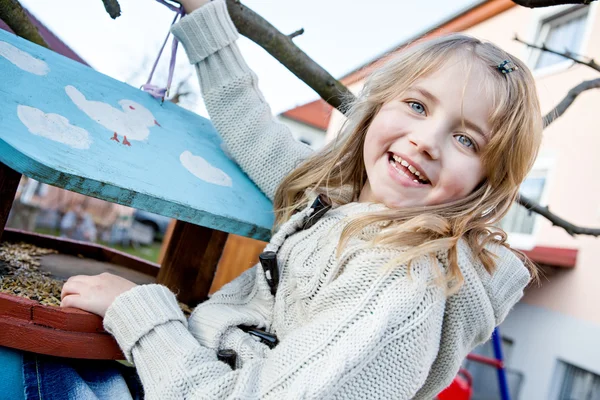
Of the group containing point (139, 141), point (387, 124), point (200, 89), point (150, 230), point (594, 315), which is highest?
point (387, 124)

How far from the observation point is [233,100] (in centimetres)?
148

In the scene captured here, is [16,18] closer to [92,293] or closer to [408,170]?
[92,293]

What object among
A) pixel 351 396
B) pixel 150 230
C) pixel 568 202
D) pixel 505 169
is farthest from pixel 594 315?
pixel 150 230

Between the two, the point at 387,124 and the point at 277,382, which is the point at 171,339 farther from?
the point at 387,124

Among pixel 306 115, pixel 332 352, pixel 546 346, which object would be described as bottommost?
pixel 546 346

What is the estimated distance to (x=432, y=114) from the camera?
1163 millimetres

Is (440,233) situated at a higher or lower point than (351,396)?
higher

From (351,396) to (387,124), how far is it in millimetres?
607

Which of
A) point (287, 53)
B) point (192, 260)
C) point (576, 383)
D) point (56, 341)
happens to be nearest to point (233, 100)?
point (287, 53)

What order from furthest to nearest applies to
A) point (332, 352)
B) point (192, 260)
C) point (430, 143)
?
point (192, 260) < point (430, 143) < point (332, 352)

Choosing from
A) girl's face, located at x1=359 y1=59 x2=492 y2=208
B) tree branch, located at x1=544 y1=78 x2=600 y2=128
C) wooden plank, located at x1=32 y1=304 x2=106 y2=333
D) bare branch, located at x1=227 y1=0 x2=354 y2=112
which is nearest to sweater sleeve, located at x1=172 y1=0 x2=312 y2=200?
bare branch, located at x1=227 y1=0 x2=354 y2=112

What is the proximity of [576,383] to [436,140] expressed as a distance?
5.33 metres

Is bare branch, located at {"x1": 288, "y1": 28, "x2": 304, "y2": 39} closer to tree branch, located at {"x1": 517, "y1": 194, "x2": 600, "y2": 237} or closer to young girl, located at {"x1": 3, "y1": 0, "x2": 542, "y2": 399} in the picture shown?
young girl, located at {"x1": 3, "y1": 0, "x2": 542, "y2": 399}

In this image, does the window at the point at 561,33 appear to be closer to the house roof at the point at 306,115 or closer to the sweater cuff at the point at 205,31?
the sweater cuff at the point at 205,31
